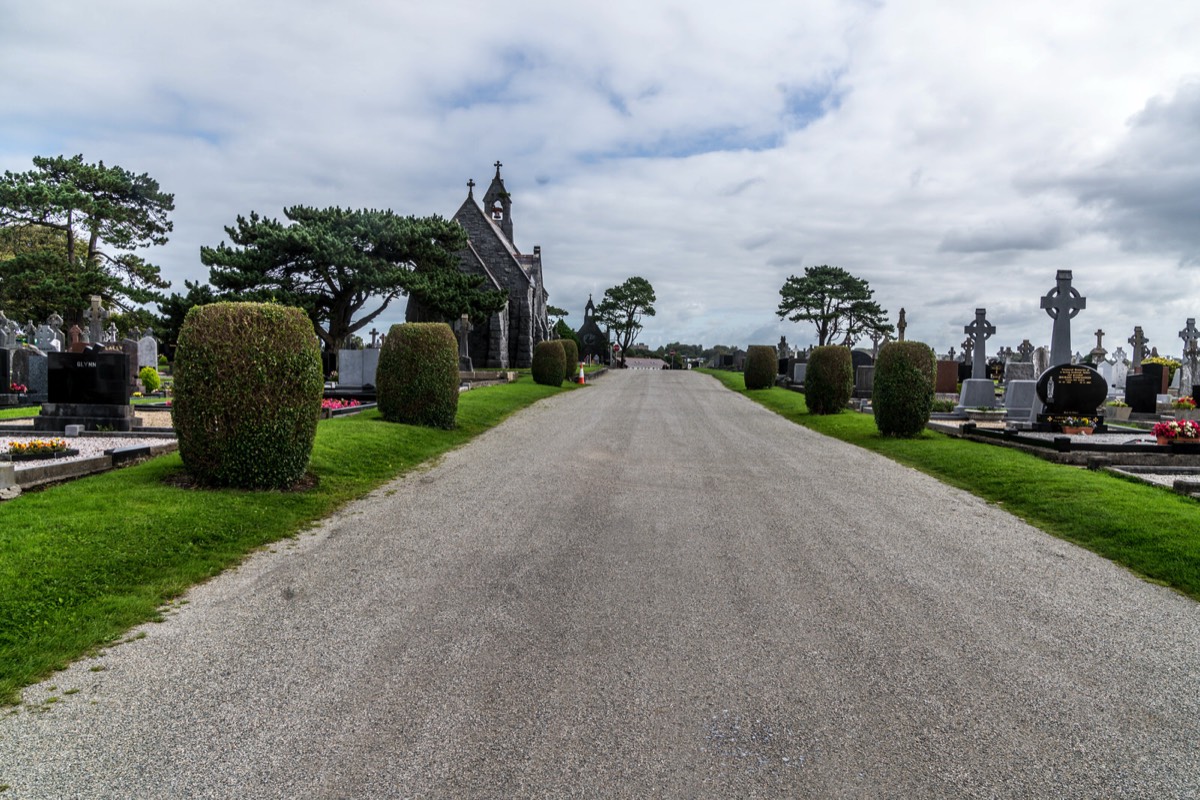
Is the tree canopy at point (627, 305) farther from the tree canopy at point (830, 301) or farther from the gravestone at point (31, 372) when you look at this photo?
the gravestone at point (31, 372)

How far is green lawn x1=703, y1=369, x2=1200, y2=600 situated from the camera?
632 centimetres

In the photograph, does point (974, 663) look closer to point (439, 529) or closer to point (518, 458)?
point (439, 529)

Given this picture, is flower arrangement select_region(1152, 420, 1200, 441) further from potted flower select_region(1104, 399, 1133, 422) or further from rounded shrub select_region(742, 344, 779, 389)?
rounded shrub select_region(742, 344, 779, 389)

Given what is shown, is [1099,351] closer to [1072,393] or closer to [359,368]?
[1072,393]

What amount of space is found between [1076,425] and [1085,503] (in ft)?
27.4

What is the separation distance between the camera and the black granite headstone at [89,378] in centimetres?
1285

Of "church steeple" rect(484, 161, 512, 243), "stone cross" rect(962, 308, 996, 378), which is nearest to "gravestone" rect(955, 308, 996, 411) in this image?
"stone cross" rect(962, 308, 996, 378)

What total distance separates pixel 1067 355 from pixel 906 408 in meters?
6.60

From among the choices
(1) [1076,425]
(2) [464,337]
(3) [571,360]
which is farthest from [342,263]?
(1) [1076,425]

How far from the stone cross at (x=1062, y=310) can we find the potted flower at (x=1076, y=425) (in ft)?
12.2

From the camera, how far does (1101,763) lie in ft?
10.2

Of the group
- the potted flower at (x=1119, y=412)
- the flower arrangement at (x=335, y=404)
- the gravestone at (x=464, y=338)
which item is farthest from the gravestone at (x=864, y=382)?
the gravestone at (x=464, y=338)

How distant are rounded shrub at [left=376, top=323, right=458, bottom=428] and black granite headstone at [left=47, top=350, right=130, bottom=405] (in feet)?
14.2

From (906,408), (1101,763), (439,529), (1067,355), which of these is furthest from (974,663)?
(1067,355)
